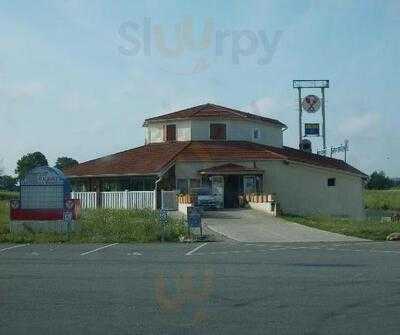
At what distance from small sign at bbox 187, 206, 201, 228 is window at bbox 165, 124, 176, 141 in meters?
23.7

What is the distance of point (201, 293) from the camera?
37.5 ft

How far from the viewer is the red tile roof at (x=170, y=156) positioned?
4431 centimetres

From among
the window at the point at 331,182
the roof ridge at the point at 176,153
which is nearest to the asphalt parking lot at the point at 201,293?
the roof ridge at the point at 176,153

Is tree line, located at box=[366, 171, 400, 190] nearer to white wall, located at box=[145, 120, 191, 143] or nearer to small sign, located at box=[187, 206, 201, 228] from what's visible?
white wall, located at box=[145, 120, 191, 143]

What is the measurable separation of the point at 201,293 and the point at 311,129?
59.3 meters

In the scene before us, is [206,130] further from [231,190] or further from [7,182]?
[7,182]

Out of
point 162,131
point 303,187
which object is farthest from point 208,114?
point 303,187

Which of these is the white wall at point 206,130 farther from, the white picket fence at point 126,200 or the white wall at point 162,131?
the white picket fence at point 126,200

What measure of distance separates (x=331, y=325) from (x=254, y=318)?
106cm

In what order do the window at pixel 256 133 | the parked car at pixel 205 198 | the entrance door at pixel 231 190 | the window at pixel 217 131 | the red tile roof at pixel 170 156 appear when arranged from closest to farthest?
the parked car at pixel 205 198 < the red tile roof at pixel 170 156 < the entrance door at pixel 231 190 < the window at pixel 217 131 < the window at pixel 256 133

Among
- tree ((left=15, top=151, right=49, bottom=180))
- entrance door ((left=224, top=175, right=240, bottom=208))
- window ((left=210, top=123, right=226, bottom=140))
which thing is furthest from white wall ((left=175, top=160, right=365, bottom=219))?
tree ((left=15, top=151, right=49, bottom=180))

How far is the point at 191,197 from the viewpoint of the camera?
39688 mm

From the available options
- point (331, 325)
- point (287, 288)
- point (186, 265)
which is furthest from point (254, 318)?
point (186, 265)

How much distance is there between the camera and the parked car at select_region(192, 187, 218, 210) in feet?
134
